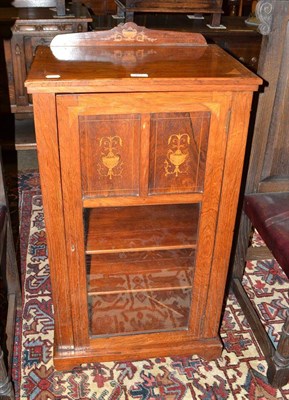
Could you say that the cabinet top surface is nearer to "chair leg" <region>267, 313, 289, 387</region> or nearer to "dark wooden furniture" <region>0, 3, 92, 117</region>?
"chair leg" <region>267, 313, 289, 387</region>

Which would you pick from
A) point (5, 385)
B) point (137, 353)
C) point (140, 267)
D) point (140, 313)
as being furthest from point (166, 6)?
point (5, 385)

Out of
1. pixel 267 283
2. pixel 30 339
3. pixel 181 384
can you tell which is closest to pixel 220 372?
pixel 181 384

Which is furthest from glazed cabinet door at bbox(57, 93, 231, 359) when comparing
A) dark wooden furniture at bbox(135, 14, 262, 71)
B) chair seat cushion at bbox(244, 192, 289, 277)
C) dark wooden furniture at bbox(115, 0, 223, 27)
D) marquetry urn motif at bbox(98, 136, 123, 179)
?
dark wooden furniture at bbox(135, 14, 262, 71)

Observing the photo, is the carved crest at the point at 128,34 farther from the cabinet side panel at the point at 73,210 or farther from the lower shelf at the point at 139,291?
the lower shelf at the point at 139,291

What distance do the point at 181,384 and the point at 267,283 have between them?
78 centimetres

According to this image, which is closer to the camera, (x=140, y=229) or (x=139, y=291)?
(x=140, y=229)

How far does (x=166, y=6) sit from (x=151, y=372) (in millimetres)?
2325

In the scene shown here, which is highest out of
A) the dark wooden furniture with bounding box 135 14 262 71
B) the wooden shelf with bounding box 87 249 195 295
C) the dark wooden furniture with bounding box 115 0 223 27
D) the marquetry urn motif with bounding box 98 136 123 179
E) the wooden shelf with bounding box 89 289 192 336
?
the dark wooden furniture with bounding box 115 0 223 27

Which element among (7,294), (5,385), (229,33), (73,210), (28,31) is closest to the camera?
(73,210)

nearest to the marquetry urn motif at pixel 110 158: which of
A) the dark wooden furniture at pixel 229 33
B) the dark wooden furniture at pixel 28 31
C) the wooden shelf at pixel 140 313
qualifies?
the wooden shelf at pixel 140 313

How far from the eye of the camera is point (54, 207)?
141 cm

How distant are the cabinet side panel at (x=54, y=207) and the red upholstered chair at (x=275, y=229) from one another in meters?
0.73

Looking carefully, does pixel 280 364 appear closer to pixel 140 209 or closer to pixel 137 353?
pixel 137 353

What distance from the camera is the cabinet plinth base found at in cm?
175
